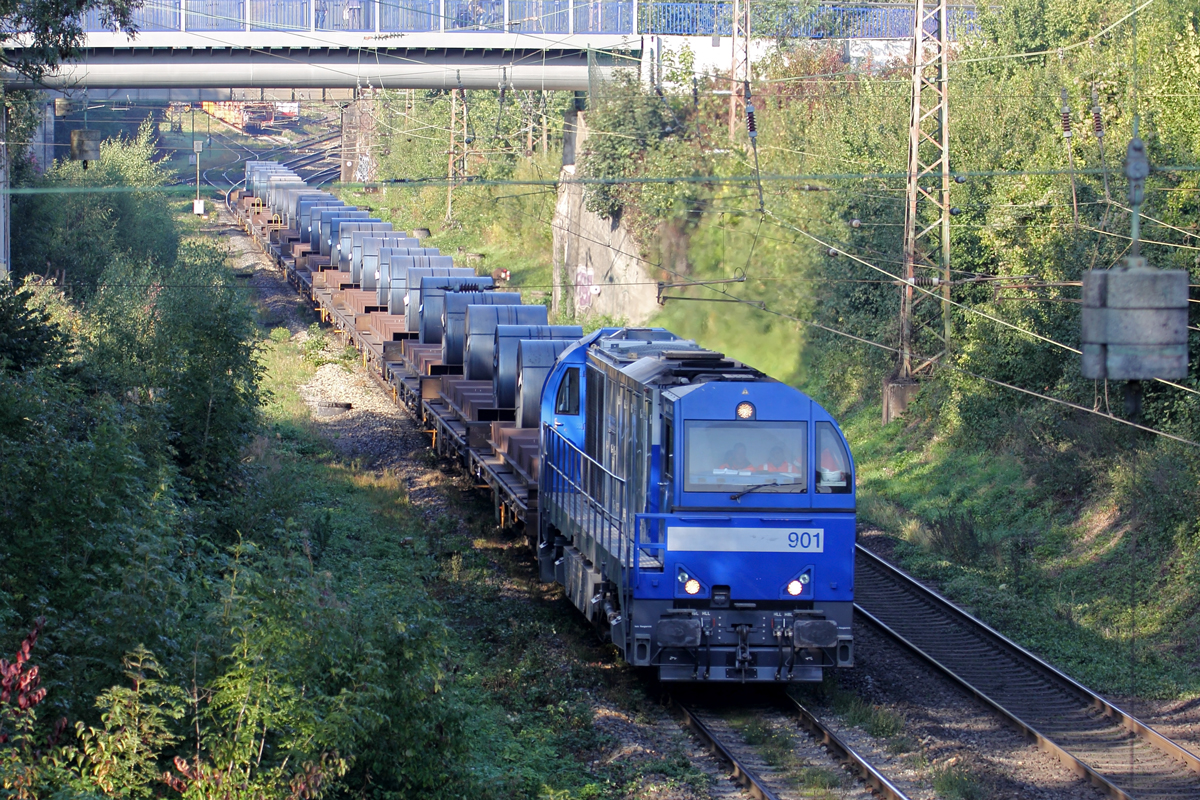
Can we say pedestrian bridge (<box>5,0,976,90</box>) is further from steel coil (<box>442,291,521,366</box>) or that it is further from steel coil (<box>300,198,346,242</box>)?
steel coil (<box>442,291,521,366</box>)

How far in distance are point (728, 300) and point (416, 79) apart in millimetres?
15124

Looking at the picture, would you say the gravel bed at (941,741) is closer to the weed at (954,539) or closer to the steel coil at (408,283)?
the weed at (954,539)

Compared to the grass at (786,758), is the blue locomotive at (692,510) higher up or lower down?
higher up

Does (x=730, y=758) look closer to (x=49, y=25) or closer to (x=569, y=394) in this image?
(x=569, y=394)

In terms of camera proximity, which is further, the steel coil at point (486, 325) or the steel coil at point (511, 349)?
the steel coil at point (486, 325)

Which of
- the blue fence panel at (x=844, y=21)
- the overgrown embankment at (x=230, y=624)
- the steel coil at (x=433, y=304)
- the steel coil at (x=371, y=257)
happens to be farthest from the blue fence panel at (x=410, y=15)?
the overgrown embankment at (x=230, y=624)

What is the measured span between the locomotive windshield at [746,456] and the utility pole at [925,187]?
1091cm

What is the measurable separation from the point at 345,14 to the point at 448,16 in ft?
10.7

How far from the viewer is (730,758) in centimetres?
1050

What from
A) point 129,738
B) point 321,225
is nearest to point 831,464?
point 129,738

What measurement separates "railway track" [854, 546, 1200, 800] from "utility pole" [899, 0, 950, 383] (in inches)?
274

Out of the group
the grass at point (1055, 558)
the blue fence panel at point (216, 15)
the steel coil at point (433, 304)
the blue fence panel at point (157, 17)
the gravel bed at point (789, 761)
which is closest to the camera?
the gravel bed at point (789, 761)

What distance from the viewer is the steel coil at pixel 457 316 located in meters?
23.5

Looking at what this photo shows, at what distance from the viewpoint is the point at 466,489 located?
2159cm
